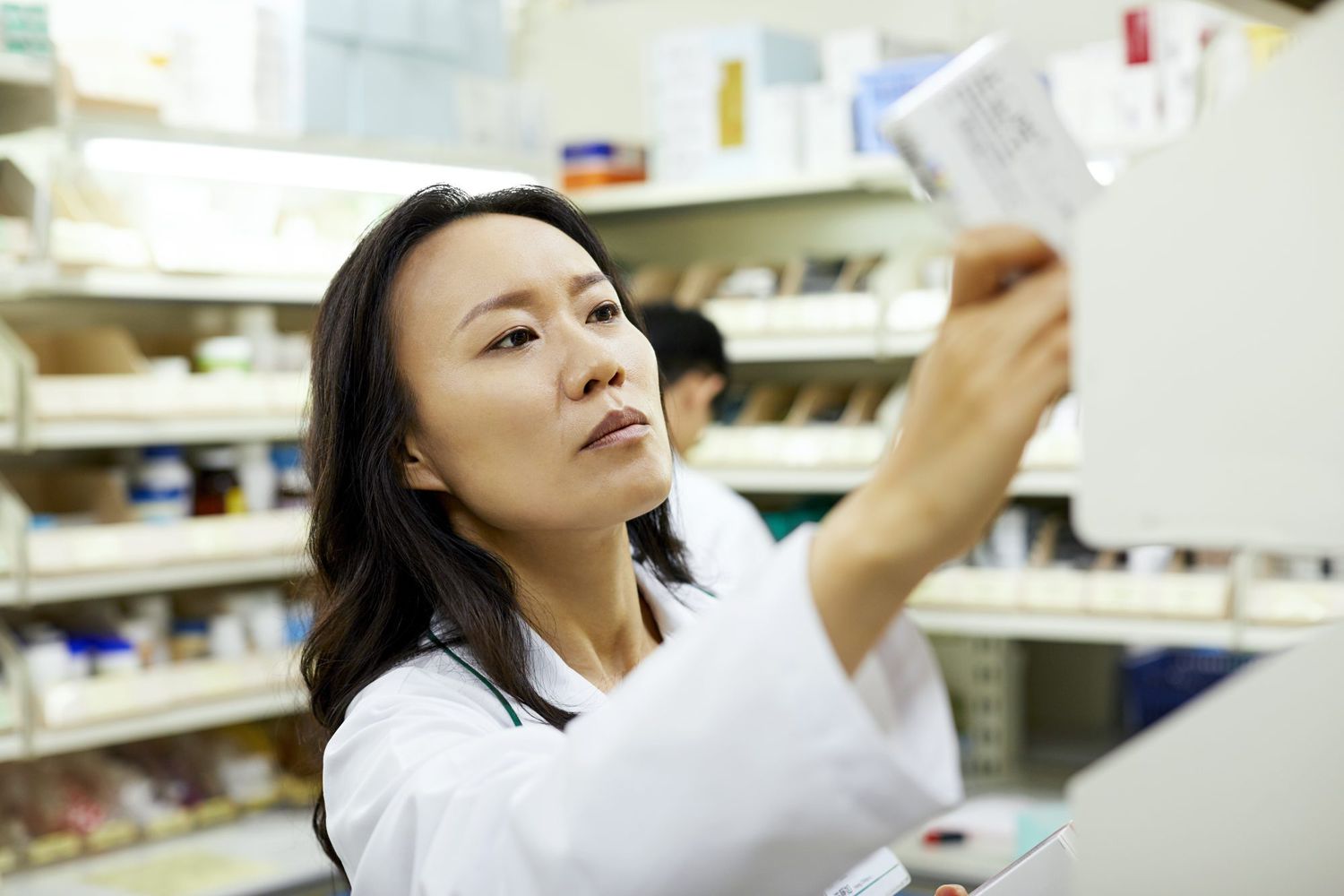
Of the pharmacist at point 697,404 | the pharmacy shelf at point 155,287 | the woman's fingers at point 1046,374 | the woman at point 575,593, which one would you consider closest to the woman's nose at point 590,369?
the woman at point 575,593

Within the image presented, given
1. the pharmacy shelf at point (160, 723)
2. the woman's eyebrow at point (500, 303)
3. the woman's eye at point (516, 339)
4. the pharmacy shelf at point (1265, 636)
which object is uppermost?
the woman's eyebrow at point (500, 303)

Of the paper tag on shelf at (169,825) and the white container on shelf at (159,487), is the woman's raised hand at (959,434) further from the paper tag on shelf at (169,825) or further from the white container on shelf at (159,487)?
the paper tag on shelf at (169,825)

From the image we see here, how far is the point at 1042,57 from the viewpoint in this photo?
414 cm

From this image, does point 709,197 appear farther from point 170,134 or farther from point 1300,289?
point 1300,289

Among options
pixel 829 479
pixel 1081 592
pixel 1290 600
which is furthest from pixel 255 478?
pixel 1290 600

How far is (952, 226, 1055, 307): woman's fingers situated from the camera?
2.21 ft

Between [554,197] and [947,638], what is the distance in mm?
3040

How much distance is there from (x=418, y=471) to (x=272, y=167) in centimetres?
266

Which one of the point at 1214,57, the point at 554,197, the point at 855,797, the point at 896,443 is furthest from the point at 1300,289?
the point at 1214,57

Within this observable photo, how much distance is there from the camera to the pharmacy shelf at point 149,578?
10.9ft

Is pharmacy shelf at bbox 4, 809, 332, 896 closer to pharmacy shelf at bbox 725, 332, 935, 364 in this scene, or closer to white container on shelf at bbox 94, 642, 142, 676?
white container on shelf at bbox 94, 642, 142, 676

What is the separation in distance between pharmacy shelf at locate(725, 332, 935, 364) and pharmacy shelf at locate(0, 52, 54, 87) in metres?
1.76

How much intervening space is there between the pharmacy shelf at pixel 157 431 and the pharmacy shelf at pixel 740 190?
1.18 meters

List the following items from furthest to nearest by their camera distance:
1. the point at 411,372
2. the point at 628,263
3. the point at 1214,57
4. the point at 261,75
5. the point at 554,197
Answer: the point at 628,263 → the point at 261,75 → the point at 1214,57 → the point at 554,197 → the point at 411,372
